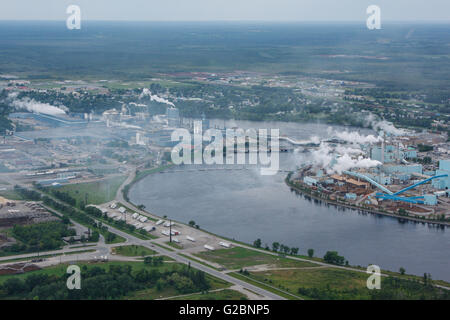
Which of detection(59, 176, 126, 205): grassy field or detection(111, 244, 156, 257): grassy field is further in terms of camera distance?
detection(59, 176, 126, 205): grassy field

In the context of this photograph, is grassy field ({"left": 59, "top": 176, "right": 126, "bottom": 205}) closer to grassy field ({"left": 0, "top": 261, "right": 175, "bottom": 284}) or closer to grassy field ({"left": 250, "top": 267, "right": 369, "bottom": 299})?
grassy field ({"left": 0, "top": 261, "right": 175, "bottom": 284})

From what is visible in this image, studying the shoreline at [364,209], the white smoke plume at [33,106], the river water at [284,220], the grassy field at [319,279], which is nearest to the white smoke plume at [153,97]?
the white smoke plume at [33,106]

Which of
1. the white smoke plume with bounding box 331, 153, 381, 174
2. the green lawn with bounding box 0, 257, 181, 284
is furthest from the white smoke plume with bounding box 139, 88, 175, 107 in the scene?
the green lawn with bounding box 0, 257, 181, 284

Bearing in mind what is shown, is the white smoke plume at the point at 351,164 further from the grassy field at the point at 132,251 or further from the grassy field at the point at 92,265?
the grassy field at the point at 92,265

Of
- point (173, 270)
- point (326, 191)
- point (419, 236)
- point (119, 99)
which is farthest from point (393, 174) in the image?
point (119, 99)

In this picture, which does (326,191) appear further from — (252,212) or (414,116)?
(414,116)
